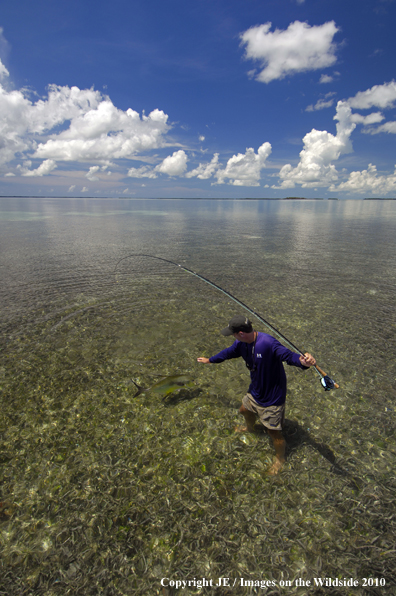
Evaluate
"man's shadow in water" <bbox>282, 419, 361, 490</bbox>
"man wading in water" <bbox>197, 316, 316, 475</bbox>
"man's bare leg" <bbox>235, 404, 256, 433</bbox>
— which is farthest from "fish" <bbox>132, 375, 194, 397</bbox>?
"man's shadow in water" <bbox>282, 419, 361, 490</bbox>

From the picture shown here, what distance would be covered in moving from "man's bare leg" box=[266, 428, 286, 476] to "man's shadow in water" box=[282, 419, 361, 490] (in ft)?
1.12

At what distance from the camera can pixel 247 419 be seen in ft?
21.7

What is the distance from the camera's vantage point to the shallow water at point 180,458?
442 centimetres

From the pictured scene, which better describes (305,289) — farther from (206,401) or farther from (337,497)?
(337,497)

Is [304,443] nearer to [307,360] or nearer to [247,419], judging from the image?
[247,419]

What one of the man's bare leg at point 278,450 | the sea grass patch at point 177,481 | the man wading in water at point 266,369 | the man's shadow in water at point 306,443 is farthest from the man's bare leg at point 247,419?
the man's shadow in water at point 306,443

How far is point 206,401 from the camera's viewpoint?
314 inches

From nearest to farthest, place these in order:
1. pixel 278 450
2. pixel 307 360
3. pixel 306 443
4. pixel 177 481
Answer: pixel 307 360 < pixel 177 481 < pixel 278 450 < pixel 306 443

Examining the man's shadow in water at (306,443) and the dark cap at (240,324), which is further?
the man's shadow in water at (306,443)

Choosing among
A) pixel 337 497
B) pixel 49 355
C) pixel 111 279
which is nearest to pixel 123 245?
pixel 111 279

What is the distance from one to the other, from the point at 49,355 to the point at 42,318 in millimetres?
3476

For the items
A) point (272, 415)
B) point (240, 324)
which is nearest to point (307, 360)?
point (240, 324)

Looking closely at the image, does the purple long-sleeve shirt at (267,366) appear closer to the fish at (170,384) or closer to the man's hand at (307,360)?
the man's hand at (307,360)

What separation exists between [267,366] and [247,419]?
2.05m
